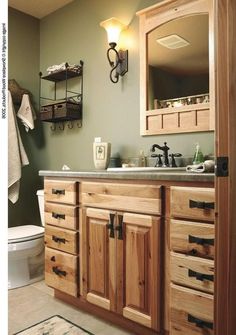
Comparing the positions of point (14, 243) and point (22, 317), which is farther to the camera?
point (14, 243)

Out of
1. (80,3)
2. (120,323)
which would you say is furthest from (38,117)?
(120,323)

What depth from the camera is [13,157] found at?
2643mm

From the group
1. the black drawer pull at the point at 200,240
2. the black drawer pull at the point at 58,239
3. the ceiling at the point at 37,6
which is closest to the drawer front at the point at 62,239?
the black drawer pull at the point at 58,239

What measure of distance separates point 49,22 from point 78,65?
0.78 metres

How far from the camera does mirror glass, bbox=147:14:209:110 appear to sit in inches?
74.3

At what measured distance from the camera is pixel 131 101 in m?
2.26

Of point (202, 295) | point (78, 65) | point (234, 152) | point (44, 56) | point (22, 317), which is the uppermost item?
point (44, 56)

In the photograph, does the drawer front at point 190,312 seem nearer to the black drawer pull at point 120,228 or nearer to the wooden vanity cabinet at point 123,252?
the wooden vanity cabinet at point 123,252

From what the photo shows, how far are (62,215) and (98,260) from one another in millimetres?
421

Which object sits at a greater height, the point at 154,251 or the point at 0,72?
the point at 0,72

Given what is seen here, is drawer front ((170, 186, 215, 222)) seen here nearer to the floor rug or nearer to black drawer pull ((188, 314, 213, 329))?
black drawer pull ((188, 314, 213, 329))

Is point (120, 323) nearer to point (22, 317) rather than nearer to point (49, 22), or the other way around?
point (22, 317)

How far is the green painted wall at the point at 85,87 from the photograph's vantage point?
224cm

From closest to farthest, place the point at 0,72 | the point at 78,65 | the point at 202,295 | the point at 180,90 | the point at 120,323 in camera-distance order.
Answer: the point at 0,72 < the point at 202,295 < the point at 120,323 < the point at 180,90 < the point at 78,65
